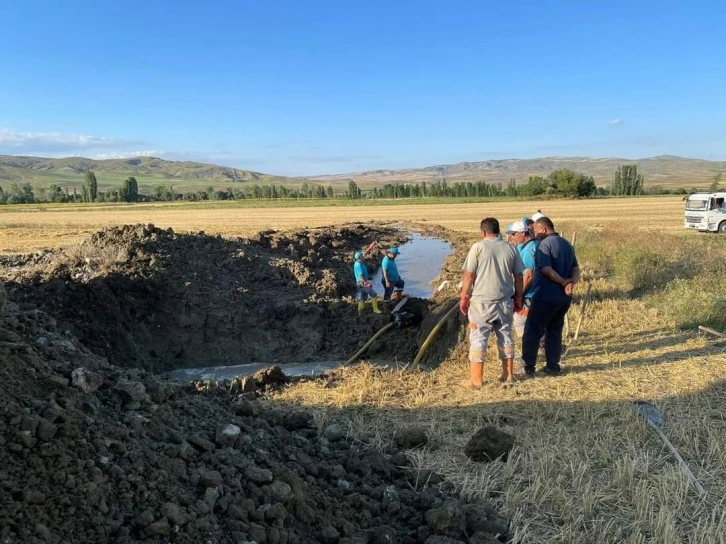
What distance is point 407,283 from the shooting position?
1581 cm

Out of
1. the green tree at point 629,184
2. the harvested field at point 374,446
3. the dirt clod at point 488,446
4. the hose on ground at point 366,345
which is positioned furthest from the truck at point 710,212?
the green tree at point 629,184

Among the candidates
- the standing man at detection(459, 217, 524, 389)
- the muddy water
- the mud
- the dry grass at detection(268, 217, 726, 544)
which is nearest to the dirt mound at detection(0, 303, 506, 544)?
the mud

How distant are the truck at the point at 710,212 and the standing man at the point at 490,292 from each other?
2197cm

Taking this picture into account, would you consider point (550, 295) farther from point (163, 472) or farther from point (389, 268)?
point (389, 268)

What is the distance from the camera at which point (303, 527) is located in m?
2.90

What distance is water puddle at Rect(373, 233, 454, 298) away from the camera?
15.0 m

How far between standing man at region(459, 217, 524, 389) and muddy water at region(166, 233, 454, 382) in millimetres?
3140

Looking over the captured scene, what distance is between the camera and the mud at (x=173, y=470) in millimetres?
2398

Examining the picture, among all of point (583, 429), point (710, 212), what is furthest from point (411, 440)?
point (710, 212)

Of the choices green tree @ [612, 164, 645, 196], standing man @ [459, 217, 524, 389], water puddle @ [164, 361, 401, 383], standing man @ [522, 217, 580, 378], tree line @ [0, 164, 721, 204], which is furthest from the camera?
green tree @ [612, 164, 645, 196]

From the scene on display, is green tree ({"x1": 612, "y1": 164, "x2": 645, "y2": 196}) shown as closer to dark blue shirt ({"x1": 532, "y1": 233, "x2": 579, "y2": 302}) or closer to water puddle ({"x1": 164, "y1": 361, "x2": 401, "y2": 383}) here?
water puddle ({"x1": 164, "y1": 361, "x2": 401, "y2": 383})

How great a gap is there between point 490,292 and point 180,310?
22.3 feet

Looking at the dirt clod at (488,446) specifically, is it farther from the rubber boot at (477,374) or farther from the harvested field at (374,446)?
the rubber boot at (477,374)

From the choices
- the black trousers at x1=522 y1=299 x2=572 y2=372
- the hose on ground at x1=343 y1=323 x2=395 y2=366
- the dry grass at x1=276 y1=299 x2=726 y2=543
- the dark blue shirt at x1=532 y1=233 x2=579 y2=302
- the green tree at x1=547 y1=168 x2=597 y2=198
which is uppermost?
the green tree at x1=547 y1=168 x2=597 y2=198
